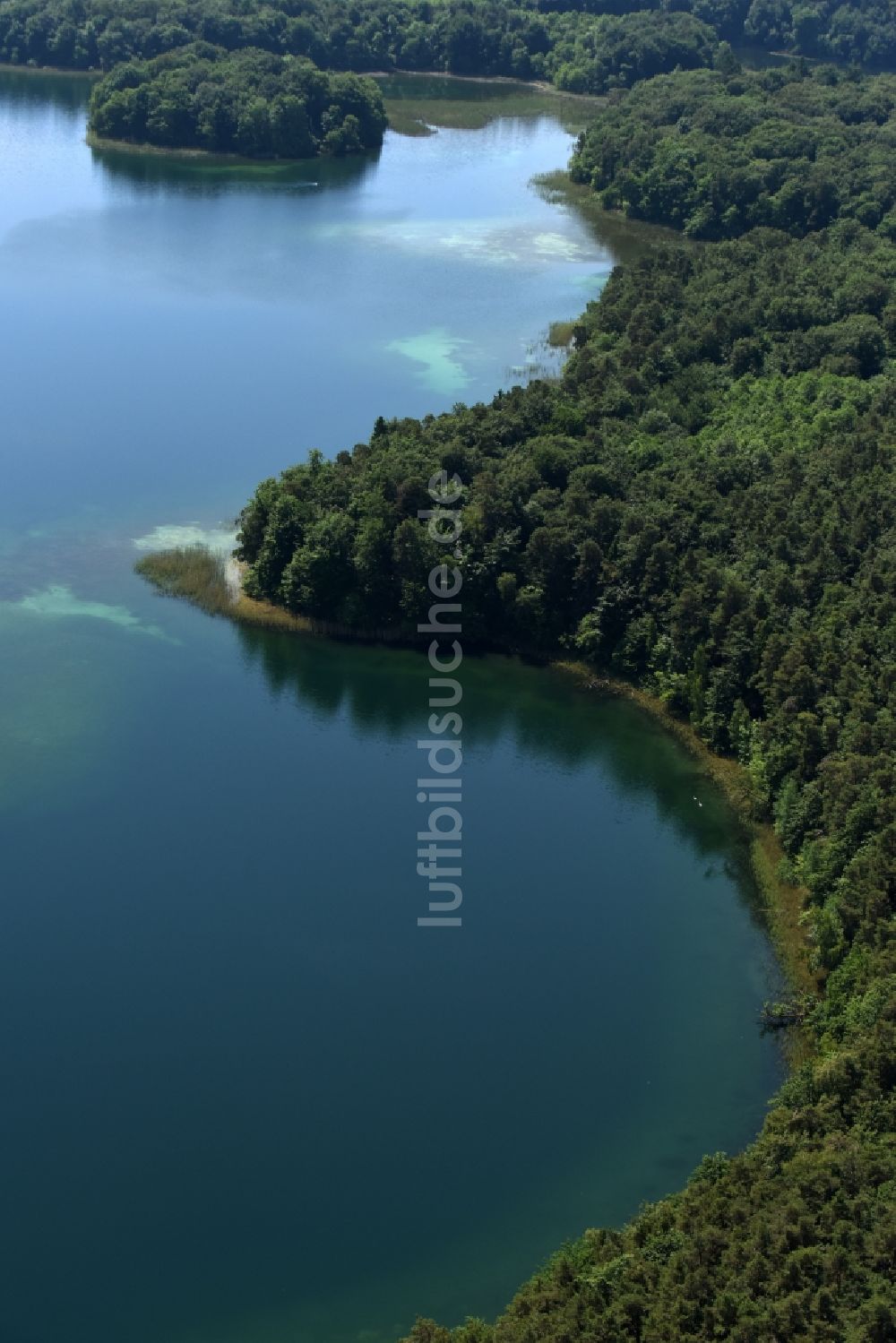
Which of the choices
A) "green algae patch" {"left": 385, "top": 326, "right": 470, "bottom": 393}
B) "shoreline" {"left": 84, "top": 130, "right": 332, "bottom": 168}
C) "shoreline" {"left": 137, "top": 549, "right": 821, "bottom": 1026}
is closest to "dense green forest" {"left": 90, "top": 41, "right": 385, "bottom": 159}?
"shoreline" {"left": 84, "top": 130, "right": 332, "bottom": 168}

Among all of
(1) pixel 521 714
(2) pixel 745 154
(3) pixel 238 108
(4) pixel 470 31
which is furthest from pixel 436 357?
(4) pixel 470 31

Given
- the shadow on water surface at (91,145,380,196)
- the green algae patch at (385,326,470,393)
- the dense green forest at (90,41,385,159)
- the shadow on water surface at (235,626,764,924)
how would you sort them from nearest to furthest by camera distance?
1. the shadow on water surface at (235,626,764,924)
2. the green algae patch at (385,326,470,393)
3. the shadow on water surface at (91,145,380,196)
4. the dense green forest at (90,41,385,159)

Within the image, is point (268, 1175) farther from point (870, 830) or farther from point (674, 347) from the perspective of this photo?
point (674, 347)

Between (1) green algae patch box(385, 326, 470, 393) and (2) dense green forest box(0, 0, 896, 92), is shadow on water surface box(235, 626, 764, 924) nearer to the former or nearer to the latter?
(1) green algae patch box(385, 326, 470, 393)

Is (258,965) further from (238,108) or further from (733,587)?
(238,108)

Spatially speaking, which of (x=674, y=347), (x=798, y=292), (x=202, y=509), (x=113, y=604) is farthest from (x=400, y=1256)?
(x=798, y=292)

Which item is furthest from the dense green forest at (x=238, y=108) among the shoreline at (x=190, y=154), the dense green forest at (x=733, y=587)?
the dense green forest at (x=733, y=587)
